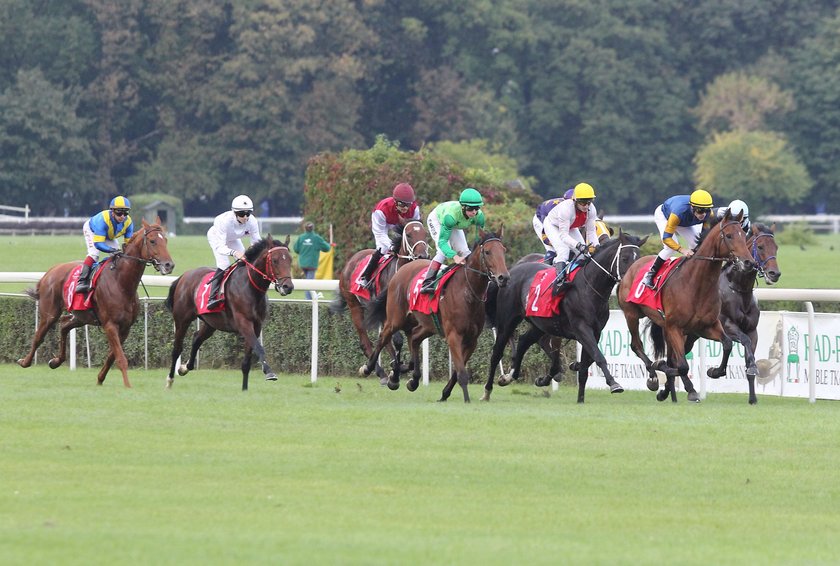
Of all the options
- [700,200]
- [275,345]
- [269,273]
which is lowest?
[275,345]

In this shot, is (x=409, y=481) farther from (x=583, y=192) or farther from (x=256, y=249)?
(x=256, y=249)

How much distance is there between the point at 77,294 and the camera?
14531 millimetres

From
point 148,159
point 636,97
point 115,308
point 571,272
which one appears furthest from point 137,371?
point 636,97

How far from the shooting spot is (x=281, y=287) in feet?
45.5

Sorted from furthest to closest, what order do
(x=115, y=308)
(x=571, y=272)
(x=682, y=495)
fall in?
1. (x=115, y=308)
2. (x=571, y=272)
3. (x=682, y=495)

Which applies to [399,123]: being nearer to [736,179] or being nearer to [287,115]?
[287,115]

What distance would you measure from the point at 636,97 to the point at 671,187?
3.11 metres

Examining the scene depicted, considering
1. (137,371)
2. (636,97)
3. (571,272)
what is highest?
(636,97)

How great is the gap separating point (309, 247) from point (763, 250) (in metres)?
9.55

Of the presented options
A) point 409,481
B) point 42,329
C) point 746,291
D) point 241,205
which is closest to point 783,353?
point 746,291

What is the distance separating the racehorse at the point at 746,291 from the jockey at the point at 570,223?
1.08 metres

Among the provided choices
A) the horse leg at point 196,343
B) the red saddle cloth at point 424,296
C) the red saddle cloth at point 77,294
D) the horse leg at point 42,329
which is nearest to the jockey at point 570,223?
the red saddle cloth at point 424,296

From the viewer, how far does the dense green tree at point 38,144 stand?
48.3 metres

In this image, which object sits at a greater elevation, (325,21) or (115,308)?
(325,21)
